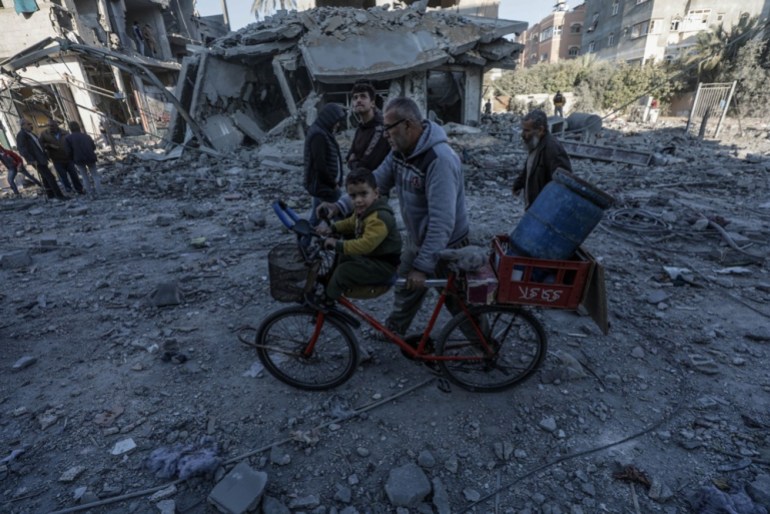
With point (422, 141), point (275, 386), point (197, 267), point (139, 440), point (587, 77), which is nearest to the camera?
point (422, 141)

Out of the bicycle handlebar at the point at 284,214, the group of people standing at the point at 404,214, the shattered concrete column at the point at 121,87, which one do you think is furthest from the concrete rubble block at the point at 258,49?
the bicycle handlebar at the point at 284,214

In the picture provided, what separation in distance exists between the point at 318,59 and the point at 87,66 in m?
13.3

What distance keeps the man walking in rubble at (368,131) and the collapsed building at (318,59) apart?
10.2m

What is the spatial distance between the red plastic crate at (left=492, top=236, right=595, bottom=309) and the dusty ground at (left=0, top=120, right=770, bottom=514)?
923 mm

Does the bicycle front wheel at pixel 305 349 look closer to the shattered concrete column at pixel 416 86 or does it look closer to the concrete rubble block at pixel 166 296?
the concrete rubble block at pixel 166 296

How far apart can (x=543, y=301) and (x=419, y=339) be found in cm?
106

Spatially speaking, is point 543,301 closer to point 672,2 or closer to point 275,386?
point 275,386

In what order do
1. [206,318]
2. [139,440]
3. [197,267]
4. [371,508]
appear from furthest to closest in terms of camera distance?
[197,267] < [206,318] < [139,440] < [371,508]

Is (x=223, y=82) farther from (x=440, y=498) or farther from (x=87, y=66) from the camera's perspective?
(x=440, y=498)

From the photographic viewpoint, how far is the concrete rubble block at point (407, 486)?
212 centimetres

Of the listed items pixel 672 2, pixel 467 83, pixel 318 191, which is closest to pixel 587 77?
pixel 672 2

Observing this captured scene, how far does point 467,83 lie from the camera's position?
1598cm

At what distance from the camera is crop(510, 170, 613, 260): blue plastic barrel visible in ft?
7.58

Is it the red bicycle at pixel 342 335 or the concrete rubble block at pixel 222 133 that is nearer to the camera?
the red bicycle at pixel 342 335
